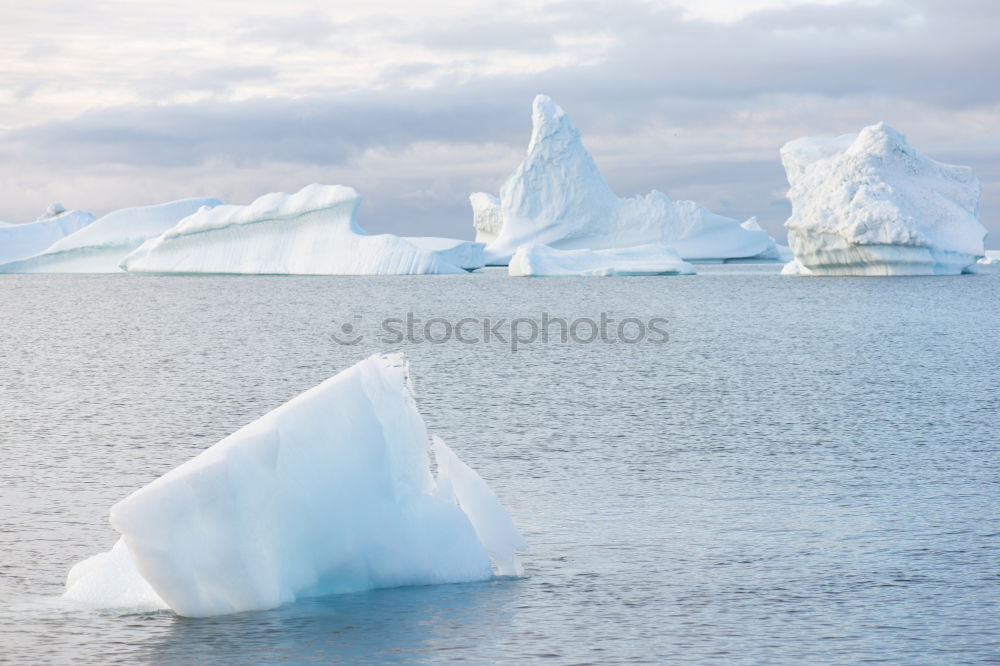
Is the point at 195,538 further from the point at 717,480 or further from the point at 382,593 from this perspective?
the point at 717,480

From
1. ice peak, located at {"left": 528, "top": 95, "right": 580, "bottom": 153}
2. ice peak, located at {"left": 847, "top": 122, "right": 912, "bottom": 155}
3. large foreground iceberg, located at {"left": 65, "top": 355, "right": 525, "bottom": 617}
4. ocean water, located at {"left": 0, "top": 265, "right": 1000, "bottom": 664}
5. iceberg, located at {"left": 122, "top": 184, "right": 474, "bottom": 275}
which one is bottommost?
ocean water, located at {"left": 0, "top": 265, "right": 1000, "bottom": 664}

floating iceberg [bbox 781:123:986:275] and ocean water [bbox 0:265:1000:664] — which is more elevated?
floating iceberg [bbox 781:123:986:275]

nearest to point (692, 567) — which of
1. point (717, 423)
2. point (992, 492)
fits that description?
point (992, 492)

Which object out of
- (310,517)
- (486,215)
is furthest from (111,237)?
(310,517)

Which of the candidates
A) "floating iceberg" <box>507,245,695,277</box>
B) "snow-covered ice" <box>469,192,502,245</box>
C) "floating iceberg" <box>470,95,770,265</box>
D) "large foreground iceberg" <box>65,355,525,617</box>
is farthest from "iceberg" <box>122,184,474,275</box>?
"large foreground iceberg" <box>65,355,525,617</box>

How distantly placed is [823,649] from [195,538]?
3.36m

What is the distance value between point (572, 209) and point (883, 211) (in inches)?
926

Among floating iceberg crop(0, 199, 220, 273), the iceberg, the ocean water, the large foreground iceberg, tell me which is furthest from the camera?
floating iceberg crop(0, 199, 220, 273)

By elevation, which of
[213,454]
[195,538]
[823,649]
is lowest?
[823,649]

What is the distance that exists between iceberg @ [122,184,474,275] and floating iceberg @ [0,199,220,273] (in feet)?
22.1

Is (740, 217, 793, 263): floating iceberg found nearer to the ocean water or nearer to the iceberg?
the iceberg

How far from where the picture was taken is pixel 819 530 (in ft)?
28.9

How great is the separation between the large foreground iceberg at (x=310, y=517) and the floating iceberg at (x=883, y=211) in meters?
35.9

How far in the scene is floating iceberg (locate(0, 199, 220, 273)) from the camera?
6256 centimetres
